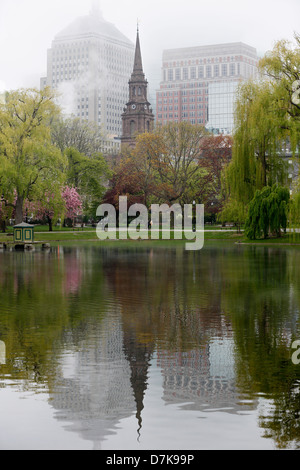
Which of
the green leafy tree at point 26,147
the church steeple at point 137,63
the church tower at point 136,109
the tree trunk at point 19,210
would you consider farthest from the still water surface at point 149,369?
the church tower at point 136,109

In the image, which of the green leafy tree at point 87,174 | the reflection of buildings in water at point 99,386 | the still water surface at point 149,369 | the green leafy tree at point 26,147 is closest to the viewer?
the still water surface at point 149,369

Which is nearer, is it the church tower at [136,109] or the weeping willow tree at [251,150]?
the weeping willow tree at [251,150]

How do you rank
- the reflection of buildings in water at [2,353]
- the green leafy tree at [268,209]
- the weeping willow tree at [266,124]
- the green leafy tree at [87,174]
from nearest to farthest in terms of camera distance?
the reflection of buildings in water at [2,353]
the weeping willow tree at [266,124]
the green leafy tree at [268,209]
the green leafy tree at [87,174]

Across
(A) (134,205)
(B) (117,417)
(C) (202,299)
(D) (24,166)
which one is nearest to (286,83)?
(D) (24,166)

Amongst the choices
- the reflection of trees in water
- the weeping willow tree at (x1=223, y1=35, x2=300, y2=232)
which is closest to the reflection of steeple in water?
the reflection of trees in water

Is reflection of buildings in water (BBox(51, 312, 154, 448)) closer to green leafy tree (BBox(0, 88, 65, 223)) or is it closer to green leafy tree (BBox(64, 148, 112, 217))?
green leafy tree (BBox(0, 88, 65, 223))

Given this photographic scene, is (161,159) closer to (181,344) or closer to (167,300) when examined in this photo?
(167,300)

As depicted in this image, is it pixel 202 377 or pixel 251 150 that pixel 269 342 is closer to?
pixel 202 377

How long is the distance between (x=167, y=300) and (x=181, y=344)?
599 centimetres

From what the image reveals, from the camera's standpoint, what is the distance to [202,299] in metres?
17.4

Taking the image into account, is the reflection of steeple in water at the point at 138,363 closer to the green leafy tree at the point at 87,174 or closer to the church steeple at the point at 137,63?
the green leafy tree at the point at 87,174

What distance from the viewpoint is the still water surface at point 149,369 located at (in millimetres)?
6648

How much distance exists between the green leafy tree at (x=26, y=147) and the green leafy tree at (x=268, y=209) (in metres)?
16.9
